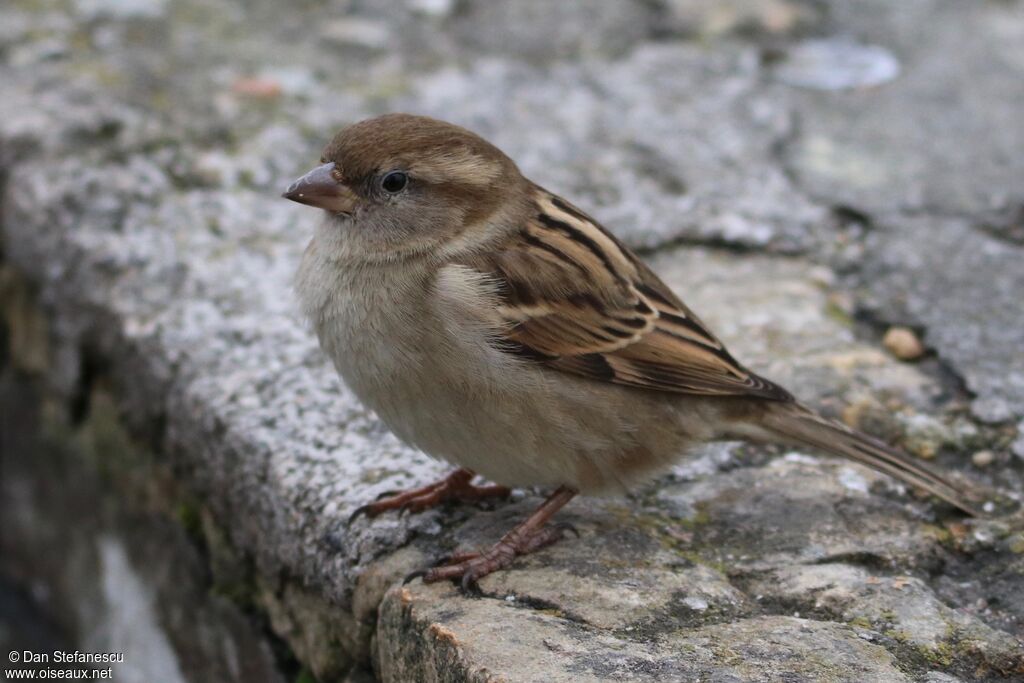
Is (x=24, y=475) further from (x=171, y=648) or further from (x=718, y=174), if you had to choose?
(x=718, y=174)

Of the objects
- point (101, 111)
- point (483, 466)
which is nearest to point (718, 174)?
point (483, 466)

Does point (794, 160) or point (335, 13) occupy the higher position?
point (335, 13)

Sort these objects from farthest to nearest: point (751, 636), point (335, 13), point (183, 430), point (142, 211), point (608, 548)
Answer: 1. point (335, 13)
2. point (142, 211)
3. point (183, 430)
4. point (608, 548)
5. point (751, 636)

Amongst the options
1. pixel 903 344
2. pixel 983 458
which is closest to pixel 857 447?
pixel 983 458

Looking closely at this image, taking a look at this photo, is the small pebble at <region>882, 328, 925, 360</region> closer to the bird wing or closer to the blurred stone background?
the blurred stone background

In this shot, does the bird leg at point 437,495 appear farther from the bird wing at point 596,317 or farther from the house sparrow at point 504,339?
the bird wing at point 596,317

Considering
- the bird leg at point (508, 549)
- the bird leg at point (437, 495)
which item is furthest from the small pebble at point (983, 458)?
the bird leg at point (437, 495)
